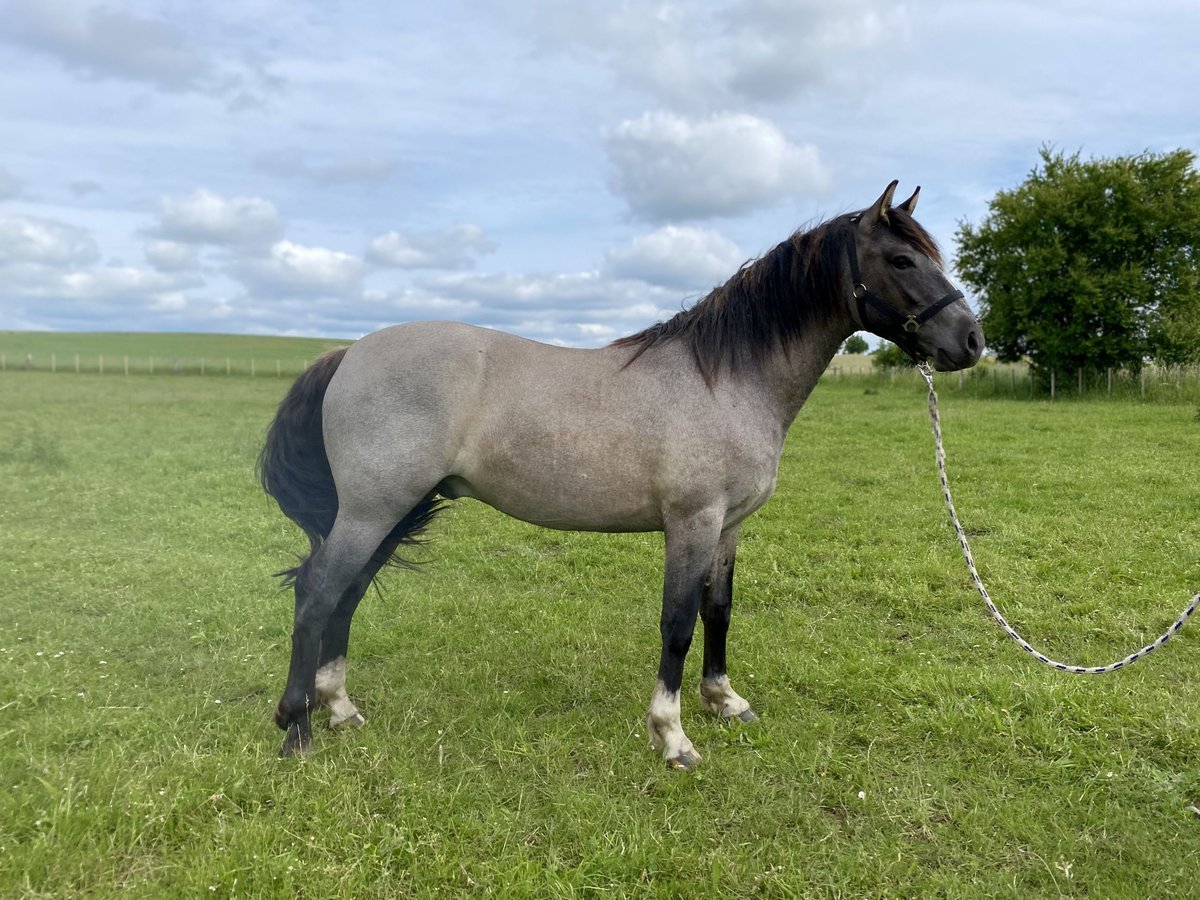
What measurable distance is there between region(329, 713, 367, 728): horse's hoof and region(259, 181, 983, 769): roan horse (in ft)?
0.76

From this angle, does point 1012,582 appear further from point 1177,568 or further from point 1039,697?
point 1039,697

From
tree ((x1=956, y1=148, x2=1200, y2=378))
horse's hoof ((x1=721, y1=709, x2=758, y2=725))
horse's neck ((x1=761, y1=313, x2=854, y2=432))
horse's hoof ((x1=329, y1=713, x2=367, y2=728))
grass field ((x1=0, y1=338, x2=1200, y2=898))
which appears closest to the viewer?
grass field ((x1=0, y1=338, x2=1200, y2=898))

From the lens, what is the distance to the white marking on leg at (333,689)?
4092 millimetres

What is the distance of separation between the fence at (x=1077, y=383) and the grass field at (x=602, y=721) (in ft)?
55.9

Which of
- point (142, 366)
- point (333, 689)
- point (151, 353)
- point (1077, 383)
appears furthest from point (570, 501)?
point (151, 353)

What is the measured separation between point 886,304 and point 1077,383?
26.5 meters

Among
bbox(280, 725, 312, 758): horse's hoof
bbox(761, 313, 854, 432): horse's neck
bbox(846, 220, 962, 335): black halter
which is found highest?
bbox(846, 220, 962, 335): black halter

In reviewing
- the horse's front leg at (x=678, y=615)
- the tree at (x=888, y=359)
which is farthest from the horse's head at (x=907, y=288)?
the tree at (x=888, y=359)

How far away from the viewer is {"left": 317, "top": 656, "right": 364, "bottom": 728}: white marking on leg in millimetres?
4092

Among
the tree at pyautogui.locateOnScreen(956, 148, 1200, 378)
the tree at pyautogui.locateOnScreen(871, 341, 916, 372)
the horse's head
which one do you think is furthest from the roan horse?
the tree at pyautogui.locateOnScreen(871, 341, 916, 372)

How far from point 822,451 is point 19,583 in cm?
1143

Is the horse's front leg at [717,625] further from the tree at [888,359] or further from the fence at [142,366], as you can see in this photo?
the fence at [142,366]

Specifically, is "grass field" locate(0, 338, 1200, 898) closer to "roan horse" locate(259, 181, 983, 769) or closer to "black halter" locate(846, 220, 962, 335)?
"roan horse" locate(259, 181, 983, 769)

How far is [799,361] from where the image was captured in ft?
12.7
